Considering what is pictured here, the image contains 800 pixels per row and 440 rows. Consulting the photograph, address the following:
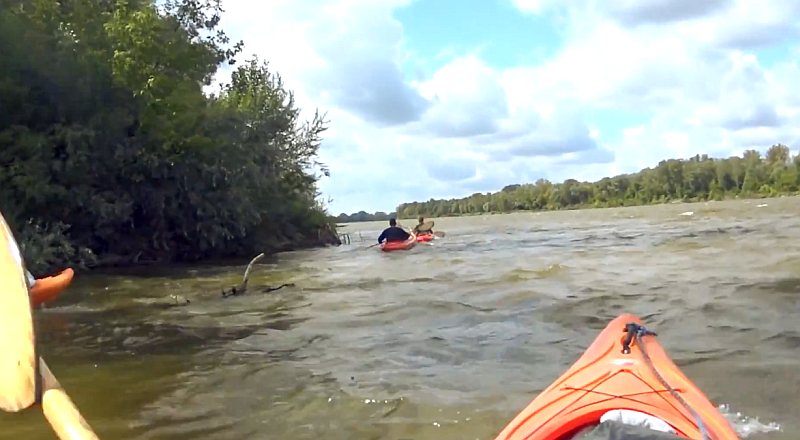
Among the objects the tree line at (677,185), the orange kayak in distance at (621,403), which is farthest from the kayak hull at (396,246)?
the tree line at (677,185)

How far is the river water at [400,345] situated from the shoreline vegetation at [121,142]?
200 inches

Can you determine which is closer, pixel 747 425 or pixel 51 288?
pixel 747 425

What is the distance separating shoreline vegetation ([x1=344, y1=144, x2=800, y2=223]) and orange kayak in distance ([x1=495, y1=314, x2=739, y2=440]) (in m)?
65.6

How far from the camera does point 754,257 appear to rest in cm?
1331

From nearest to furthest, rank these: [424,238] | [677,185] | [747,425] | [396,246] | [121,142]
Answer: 1. [747,425]
2. [121,142]
3. [396,246]
4. [424,238]
5. [677,185]

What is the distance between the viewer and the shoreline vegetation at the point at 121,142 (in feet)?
57.2

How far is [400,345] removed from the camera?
7.39 meters

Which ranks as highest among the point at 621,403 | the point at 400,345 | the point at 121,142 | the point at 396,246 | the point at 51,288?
the point at 121,142

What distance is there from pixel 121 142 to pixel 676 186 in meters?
80.5

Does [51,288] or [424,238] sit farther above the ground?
[51,288]

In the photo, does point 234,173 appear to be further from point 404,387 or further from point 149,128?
point 404,387

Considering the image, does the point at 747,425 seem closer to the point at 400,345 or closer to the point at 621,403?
the point at 621,403

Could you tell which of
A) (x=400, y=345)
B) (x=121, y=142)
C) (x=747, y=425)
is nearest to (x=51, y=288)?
(x=400, y=345)

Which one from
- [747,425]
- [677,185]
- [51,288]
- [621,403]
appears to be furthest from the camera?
[677,185]
